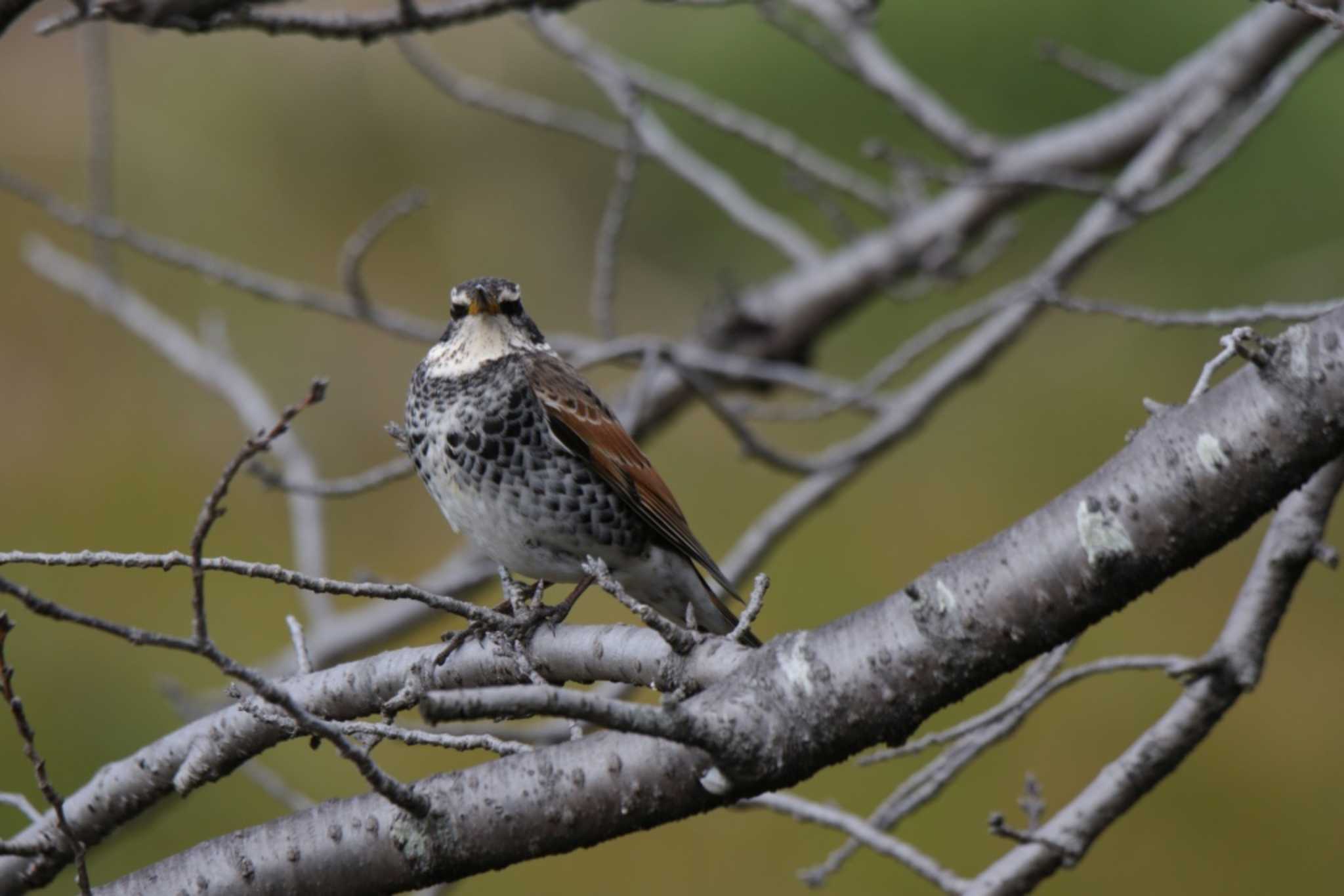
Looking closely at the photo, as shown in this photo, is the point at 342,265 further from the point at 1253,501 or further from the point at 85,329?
the point at 85,329

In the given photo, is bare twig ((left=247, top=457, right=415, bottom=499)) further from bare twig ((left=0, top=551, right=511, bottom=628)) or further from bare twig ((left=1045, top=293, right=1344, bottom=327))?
bare twig ((left=1045, top=293, right=1344, bottom=327))

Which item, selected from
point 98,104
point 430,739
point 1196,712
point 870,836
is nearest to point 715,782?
point 430,739

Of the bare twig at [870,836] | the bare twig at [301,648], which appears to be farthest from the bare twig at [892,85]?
the bare twig at [301,648]

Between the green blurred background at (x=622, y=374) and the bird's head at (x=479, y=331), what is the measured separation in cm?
211

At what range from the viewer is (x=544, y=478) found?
11.2 feet

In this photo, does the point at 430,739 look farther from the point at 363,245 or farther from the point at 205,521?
the point at 363,245

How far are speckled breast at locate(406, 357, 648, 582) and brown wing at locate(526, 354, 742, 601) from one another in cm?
3

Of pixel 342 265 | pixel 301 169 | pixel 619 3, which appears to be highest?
pixel 619 3

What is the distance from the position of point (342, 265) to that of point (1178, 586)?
422 cm

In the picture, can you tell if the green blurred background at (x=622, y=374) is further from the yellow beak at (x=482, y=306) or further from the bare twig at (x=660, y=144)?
the yellow beak at (x=482, y=306)

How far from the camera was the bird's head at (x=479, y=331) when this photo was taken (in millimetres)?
3633

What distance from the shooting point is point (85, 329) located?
7.46 m

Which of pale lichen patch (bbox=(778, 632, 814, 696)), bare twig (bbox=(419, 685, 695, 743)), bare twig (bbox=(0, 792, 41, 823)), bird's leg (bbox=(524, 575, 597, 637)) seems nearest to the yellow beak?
bird's leg (bbox=(524, 575, 597, 637))

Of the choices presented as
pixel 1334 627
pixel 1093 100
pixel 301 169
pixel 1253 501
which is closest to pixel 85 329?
pixel 301 169
